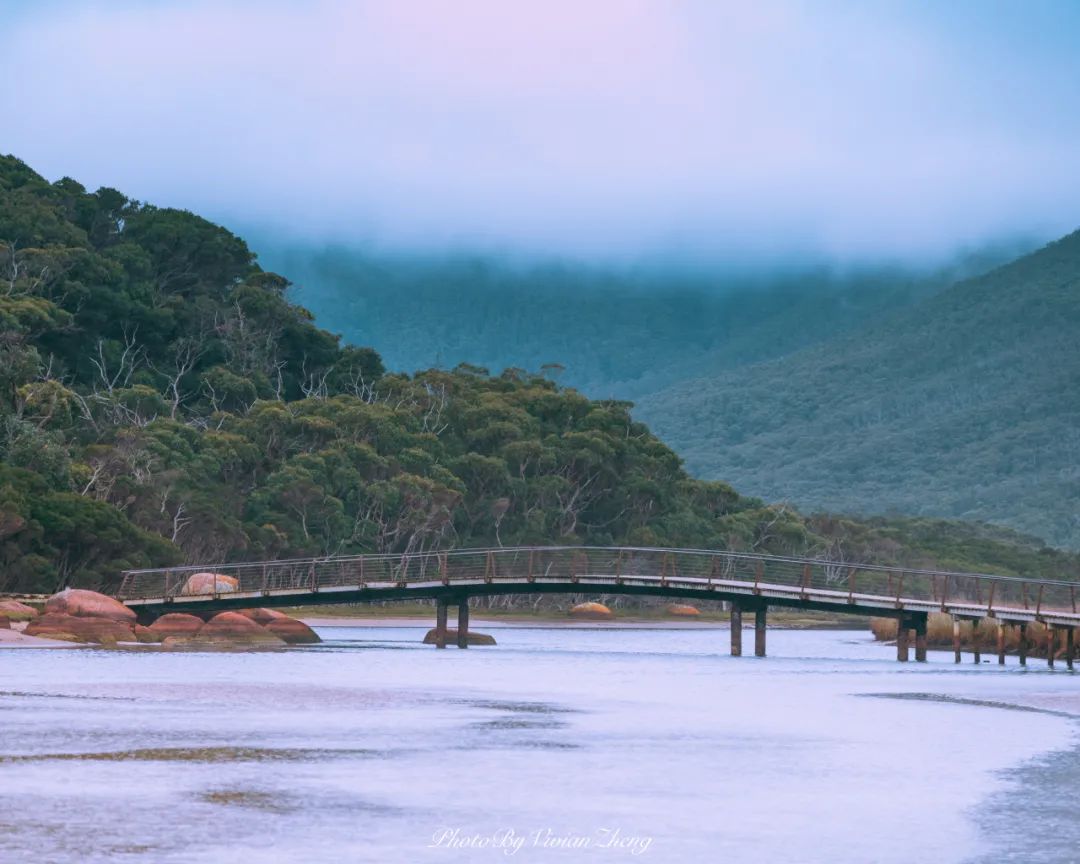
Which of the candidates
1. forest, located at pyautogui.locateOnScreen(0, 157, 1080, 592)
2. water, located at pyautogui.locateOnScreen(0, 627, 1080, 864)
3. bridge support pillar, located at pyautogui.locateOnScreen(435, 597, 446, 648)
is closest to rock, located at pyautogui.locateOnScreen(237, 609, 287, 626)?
bridge support pillar, located at pyautogui.locateOnScreen(435, 597, 446, 648)

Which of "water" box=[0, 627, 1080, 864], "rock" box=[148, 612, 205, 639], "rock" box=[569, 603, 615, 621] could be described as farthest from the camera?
"rock" box=[569, 603, 615, 621]

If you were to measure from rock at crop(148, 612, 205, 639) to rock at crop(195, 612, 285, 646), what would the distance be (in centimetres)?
23

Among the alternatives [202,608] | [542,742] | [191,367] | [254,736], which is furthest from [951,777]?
[191,367]

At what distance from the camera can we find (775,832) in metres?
20.9

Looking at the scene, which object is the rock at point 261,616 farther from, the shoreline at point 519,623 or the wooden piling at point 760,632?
the shoreline at point 519,623

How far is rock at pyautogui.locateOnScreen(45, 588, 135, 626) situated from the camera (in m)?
58.5

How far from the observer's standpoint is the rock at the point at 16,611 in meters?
58.2

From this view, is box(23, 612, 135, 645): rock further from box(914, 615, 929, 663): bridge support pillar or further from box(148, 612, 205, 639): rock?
box(914, 615, 929, 663): bridge support pillar

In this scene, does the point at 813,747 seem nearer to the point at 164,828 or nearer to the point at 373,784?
the point at 373,784

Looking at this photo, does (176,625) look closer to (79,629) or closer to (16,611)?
(79,629)

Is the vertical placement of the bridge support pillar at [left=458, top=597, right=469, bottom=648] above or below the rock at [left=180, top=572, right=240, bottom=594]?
below

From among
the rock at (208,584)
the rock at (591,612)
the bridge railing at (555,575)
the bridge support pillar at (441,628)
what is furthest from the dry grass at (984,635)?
the rock at (591,612)

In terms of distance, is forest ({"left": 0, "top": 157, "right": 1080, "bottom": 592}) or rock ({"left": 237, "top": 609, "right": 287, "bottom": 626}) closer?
rock ({"left": 237, "top": 609, "right": 287, "bottom": 626})

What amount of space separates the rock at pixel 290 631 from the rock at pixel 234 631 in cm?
66
